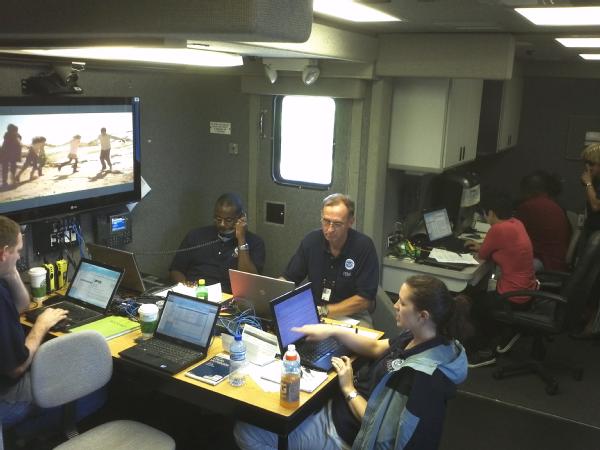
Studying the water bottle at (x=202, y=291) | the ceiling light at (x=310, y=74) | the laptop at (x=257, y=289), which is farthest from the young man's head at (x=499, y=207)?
the water bottle at (x=202, y=291)

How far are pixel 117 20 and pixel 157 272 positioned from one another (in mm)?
3516

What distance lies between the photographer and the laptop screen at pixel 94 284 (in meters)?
2.92

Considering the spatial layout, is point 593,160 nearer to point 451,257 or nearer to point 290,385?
point 451,257

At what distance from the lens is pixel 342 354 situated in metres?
2.55

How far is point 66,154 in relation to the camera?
10.1 feet

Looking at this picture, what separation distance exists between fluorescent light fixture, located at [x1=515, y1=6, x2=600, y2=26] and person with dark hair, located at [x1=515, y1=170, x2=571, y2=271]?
7.71 feet

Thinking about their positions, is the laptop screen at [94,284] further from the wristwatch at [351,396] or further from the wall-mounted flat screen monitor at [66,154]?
the wristwatch at [351,396]

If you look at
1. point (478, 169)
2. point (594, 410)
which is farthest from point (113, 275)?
point (478, 169)

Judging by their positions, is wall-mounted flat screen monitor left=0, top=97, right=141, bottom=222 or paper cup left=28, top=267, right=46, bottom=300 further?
paper cup left=28, top=267, right=46, bottom=300

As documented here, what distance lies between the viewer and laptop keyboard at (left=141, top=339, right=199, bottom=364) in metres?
2.44

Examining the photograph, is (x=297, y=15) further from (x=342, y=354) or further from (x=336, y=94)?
(x=336, y=94)

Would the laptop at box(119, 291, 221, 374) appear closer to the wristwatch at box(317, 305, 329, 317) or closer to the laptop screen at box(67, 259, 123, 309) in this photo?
the laptop screen at box(67, 259, 123, 309)

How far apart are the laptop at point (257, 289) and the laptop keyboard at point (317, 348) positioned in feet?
0.90

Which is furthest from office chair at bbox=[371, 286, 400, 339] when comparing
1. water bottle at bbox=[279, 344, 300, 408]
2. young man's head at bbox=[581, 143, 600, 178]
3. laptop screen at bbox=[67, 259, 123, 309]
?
young man's head at bbox=[581, 143, 600, 178]
